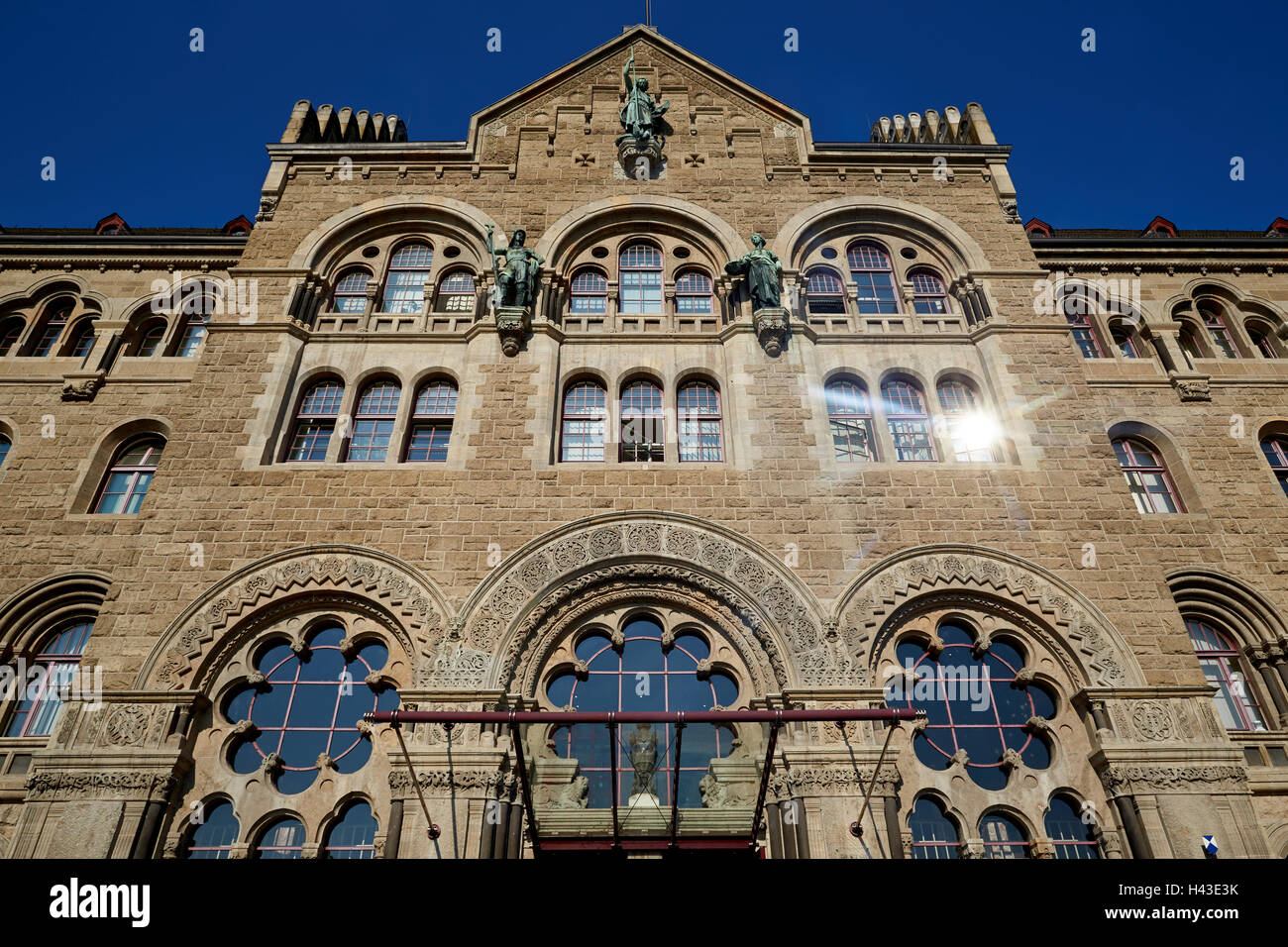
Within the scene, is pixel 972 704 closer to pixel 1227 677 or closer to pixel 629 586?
pixel 1227 677

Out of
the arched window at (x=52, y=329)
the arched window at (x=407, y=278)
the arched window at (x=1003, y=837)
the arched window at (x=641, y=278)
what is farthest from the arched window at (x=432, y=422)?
the arched window at (x=1003, y=837)

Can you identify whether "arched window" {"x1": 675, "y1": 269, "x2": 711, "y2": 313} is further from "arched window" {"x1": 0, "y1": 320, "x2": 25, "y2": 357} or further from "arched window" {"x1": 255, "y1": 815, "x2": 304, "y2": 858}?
"arched window" {"x1": 0, "y1": 320, "x2": 25, "y2": 357}

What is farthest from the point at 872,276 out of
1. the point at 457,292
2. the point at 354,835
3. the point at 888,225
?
the point at 354,835

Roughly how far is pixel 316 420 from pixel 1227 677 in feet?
56.8

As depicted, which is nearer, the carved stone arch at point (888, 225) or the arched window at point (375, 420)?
the arched window at point (375, 420)

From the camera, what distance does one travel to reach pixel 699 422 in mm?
16281

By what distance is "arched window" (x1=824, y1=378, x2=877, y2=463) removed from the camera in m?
15.9

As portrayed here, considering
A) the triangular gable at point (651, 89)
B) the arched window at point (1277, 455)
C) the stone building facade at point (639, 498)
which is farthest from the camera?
the triangular gable at point (651, 89)

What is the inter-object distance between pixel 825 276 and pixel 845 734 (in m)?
10.3

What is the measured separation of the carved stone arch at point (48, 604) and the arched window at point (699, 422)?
10.5 metres

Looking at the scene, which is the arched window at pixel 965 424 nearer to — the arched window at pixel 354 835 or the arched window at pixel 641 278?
the arched window at pixel 641 278

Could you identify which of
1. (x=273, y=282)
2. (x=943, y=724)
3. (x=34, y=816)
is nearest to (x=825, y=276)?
(x=943, y=724)

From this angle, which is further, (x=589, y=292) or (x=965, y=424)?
(x=589, y=292)

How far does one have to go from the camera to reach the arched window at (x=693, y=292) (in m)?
18.0
